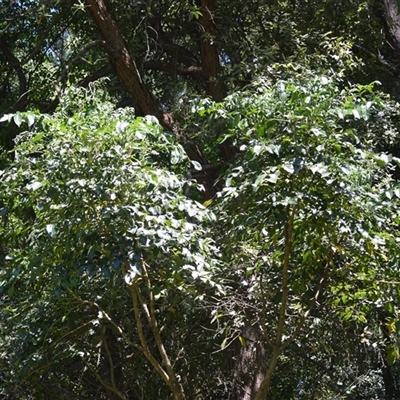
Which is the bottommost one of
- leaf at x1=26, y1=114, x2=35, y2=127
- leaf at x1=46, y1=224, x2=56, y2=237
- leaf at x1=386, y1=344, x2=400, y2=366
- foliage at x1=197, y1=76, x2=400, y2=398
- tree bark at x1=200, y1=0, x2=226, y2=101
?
leaf at x1=386, y1=344, x2=400, y2=366

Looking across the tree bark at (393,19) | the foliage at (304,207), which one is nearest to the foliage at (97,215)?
the foliage at (304,207)

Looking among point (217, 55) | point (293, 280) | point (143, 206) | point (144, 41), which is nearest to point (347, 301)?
point (293, 280)

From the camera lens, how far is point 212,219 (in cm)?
421

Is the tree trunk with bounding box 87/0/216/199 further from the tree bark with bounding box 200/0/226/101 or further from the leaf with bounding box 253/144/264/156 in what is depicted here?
the leaf with bounding box 253/144/264/156

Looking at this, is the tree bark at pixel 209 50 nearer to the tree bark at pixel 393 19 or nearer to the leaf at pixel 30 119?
the tree bark at pixel 393 19

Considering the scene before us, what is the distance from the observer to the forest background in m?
3.98

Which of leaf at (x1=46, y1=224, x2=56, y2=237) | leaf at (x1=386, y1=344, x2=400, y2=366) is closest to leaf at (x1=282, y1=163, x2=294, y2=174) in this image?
leaf at (x1=46, y1=224, x2=56, y2=237)

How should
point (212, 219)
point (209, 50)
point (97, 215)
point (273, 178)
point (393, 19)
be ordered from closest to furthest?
point (273, 178) < point (97, 215) < point (212, 219) < point (209, 50) < point (393, 19)

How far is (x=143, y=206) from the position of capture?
13.0ft

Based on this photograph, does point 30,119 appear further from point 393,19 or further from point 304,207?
point 393,19

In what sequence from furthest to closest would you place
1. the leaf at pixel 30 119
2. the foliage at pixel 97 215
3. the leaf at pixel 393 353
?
the leaf at pixel 393 353
the leaf at pixel 30 119
the foliage at pixel 97 215

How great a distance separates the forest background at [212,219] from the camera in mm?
3980

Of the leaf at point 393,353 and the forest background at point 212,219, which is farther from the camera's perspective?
the leaf at point 393,353

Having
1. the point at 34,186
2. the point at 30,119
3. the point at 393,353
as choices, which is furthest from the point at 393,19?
the point at 34,186
